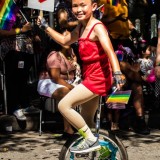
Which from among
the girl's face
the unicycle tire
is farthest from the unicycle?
the girl's face

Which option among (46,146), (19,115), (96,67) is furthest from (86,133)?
(19,115)

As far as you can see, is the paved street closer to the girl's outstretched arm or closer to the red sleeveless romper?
the red sleeveless romper

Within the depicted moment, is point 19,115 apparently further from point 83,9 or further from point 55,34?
point 83,9

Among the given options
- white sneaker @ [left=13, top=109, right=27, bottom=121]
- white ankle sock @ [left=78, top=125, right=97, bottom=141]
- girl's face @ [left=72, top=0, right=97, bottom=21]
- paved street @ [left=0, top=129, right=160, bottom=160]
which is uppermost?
girl's face @ [left=72, top=0, right=97, bottom=21]

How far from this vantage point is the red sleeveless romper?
4961 millimetres

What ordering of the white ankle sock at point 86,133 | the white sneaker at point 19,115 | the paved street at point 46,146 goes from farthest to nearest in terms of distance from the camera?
the white sneaker at point 19,115 → the paved street at point 46,146 → the white ankle sock at point 86,133

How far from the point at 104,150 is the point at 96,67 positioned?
83 centimetres

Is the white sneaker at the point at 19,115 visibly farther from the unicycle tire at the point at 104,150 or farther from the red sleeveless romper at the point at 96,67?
the red sleeveless romper at the point at 96,67

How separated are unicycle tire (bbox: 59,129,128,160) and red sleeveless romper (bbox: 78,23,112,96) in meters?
0.45

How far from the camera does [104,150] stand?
5.10 m

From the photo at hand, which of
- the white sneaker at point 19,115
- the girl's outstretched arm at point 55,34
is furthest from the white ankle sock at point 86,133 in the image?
the white sneaker at point 19,115

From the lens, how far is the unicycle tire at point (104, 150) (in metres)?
5.07

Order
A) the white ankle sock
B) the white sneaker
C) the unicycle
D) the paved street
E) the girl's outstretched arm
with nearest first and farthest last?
1. the white ankle sock
2. the unicycle
3. the girl's outstretched arm
4. the paved street
5. the white sneaker

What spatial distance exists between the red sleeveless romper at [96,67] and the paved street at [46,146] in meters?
1.63
